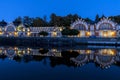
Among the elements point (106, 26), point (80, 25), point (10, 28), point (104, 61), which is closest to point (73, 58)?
point (104, 61)

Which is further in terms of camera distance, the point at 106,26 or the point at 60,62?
the point at 106,26

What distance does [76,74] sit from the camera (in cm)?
2988

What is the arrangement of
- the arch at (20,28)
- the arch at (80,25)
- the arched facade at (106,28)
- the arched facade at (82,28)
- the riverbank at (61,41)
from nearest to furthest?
the riverbank at (61,41) → the arched facade at (106,28) → the arched facade at (82,28) → the arch at (80,25) → the arch at (20,28)

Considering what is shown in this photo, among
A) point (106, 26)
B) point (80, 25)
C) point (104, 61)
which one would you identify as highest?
point (80, 25)

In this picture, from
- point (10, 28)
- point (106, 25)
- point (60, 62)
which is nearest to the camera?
point (60, 62)

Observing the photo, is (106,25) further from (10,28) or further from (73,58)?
(73,58)

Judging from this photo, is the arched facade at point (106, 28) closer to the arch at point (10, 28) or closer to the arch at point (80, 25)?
the arch at point (80, 25)

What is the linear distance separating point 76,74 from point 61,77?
8.25 feet

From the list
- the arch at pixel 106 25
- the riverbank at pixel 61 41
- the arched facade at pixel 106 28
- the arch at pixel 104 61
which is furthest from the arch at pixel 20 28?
the arch at pixel 104 61

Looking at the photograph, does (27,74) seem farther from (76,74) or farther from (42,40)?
(42,40)

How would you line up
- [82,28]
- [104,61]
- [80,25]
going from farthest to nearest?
[80,25], [82,28], [104,61]

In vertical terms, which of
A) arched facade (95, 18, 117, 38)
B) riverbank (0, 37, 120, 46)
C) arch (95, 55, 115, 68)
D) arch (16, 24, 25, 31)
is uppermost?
arch (16, 24, 25, 31)

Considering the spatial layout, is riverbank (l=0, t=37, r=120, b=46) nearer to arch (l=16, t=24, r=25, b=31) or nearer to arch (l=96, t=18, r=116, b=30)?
arch (l=96, t=18, r=116, b=30)

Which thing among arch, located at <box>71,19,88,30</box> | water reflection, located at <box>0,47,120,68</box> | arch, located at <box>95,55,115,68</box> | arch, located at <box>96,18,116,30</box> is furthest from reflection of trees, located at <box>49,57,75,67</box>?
arch, located at <box>71,19,88,30</box>
